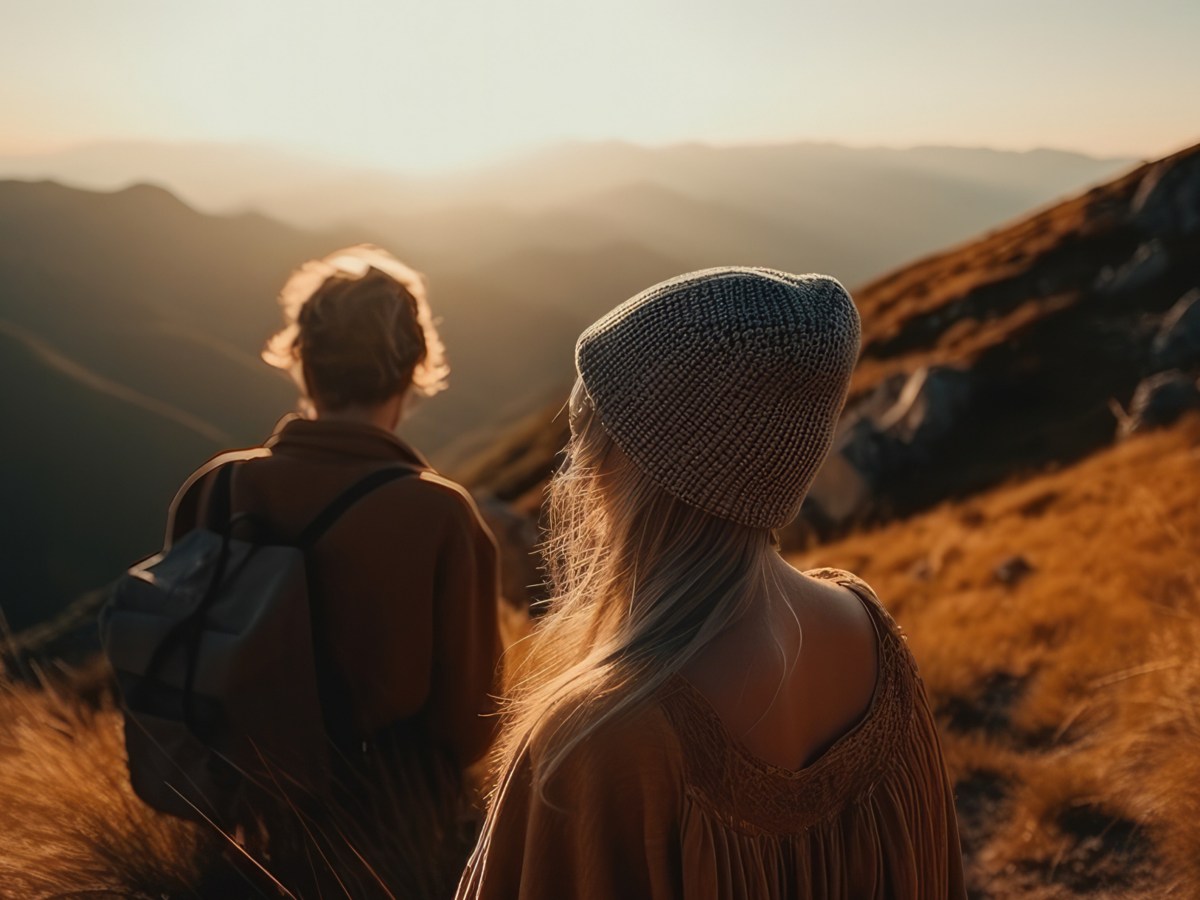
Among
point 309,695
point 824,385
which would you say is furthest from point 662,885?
point 309,695

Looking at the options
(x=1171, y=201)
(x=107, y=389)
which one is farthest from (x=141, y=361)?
(x=1171, y=201)

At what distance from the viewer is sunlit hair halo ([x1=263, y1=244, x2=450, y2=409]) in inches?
93.6

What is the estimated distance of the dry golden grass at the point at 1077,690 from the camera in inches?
129

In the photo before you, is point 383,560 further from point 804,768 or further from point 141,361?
point 141,361

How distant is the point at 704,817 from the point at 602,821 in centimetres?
14

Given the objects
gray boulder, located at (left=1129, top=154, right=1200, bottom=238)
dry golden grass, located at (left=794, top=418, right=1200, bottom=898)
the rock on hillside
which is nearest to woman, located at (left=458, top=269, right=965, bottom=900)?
dry golden grass, located at (left=794, top=418, right=1200, bottom=898)

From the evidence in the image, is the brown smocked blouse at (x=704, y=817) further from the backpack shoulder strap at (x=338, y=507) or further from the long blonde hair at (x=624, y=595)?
the backpack shoulder strap at (x=338, y=507)

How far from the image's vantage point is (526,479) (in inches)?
1316

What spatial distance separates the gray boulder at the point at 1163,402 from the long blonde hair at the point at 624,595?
13.7 metres

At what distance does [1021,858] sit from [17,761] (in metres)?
3.67

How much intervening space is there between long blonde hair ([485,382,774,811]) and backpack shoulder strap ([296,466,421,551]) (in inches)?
39.7

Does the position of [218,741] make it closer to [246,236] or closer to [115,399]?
[115,399]

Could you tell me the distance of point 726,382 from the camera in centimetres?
118

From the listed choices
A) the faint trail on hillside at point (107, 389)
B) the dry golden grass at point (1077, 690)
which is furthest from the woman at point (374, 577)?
the faint trail on hillside at point (107, 389)
